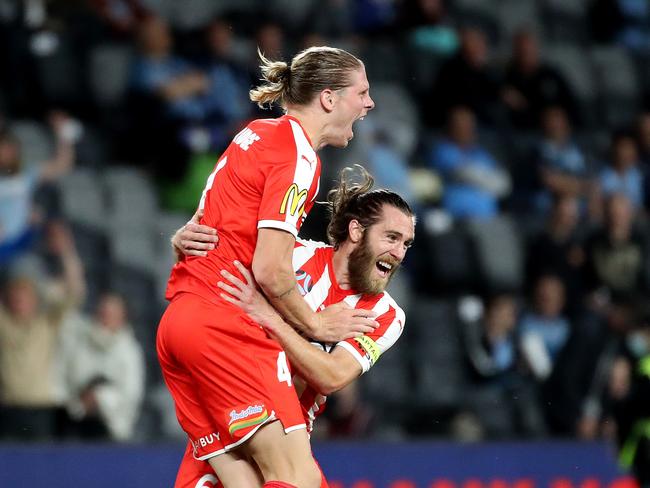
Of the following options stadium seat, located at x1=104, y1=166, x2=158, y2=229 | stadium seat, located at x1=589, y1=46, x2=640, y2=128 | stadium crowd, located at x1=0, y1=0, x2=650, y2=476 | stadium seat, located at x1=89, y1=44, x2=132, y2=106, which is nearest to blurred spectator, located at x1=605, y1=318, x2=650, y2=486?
stadium crowd, located at x1=0, y1=0, x2=650, y2=476

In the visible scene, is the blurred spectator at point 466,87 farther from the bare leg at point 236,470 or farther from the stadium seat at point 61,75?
the bare leg at point 236,470

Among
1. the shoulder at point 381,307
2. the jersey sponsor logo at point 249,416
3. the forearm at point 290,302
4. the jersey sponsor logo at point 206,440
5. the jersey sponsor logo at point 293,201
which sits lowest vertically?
the jersey sponsor logo at point 206,440

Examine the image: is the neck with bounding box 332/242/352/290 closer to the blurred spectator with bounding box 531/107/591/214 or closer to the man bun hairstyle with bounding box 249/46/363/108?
the man bun hairstyle with bounding box 249/46/363/108

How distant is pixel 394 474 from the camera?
9.82m

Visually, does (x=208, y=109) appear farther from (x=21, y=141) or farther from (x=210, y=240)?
(x=210, y=240)

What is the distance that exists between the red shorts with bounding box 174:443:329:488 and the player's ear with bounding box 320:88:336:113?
161 cm

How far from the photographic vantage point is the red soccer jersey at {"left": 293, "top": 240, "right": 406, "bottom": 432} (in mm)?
5895

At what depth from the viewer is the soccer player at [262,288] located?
17.6 feet

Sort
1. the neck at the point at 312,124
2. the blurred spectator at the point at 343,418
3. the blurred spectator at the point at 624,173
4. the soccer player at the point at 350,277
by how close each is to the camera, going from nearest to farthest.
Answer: the neck at the point at 312,124
the soccer player at the point at 350,277
the blurred spectator at the point at 343,418
the blurred spectator at the point at 624,173

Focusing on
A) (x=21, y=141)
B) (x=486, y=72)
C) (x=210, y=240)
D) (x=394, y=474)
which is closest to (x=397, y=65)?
(x=486, y=72)

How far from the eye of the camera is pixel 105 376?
9883 millimetres

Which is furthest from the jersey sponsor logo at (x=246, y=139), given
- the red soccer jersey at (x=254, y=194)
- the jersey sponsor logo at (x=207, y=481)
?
the jersey sponsor logo at (x=207, y=481)

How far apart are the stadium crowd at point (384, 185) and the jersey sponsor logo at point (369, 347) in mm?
3609

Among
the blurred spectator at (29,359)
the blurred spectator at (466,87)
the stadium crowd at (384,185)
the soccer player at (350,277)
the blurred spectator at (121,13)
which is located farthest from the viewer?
the blurred spectator at (466,87)
